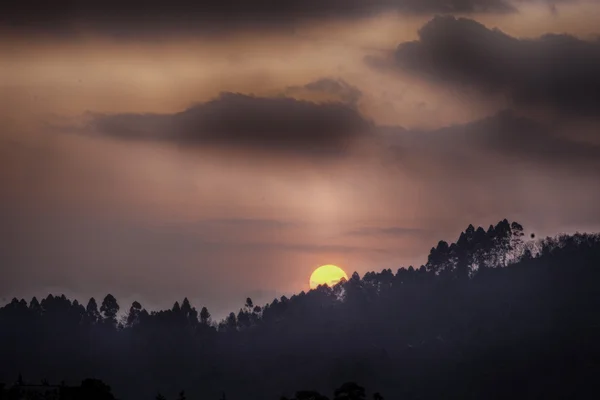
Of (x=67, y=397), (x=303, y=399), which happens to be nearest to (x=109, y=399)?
(x=67, y=397)

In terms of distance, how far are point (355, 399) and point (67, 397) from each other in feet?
160

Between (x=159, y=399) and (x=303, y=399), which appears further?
(x=159, y=399)

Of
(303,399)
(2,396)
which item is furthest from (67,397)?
(303,399)

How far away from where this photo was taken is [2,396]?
18500cm

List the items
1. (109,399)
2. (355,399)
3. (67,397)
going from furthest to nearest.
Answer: (67,397)
(109,399)
(355,399)

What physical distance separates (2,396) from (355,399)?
197 feet

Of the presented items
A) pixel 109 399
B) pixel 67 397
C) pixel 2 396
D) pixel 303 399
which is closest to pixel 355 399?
pixel 303 399

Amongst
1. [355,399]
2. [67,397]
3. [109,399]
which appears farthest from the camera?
[67,397]

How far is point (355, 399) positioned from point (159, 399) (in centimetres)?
4442

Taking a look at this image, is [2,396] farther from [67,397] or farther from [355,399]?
[355,399]

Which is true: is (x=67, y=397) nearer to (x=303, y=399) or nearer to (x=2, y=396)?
(x=2, y=396)

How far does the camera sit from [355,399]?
147750mm

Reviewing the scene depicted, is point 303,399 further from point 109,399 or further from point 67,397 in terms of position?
point 67,397

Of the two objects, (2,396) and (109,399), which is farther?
(2,396)
